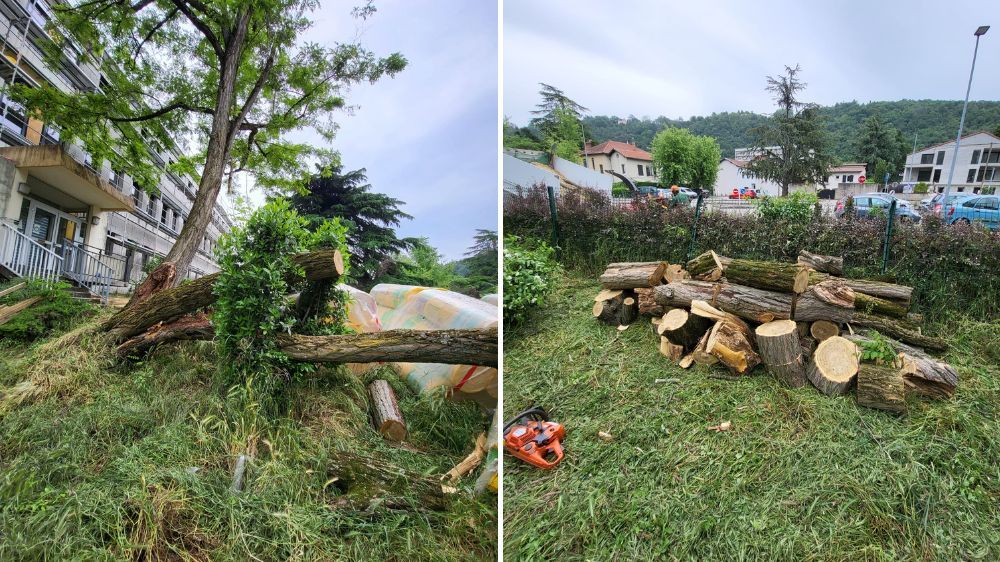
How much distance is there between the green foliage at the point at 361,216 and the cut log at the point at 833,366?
2.54m

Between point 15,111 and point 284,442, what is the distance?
2.83m

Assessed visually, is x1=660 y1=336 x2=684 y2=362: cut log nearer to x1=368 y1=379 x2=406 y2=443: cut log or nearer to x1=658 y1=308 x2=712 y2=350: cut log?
x1=658 y1=308 x2=712 y2=350: cut log

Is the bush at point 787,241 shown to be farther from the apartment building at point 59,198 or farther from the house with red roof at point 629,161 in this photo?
the house with red roof at point 629,161

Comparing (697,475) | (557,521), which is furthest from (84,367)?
(697,475)

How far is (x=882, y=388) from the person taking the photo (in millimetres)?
2598

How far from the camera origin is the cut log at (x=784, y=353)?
2.94 m

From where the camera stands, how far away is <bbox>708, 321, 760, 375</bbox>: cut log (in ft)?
10.2

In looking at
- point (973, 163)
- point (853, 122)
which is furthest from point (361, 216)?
point (853, 122)

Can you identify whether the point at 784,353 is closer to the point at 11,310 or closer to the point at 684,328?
the point at 684,328

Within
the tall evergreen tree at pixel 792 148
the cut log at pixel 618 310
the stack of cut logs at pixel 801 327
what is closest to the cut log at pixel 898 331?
the stack of cut logs at pixel 801 327

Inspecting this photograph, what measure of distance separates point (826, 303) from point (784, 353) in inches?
20.0

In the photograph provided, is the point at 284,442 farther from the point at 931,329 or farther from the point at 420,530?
the point at 931,329

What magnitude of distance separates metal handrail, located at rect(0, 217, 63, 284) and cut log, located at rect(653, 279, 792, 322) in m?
4.14

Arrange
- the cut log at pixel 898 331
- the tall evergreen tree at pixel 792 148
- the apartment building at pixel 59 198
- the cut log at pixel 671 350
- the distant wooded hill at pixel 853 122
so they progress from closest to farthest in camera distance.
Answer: the apartment building at pixel 59 198, the cut log at pixel 898 331, the cut log at pixel 671 350, the distant wooded hill at pixel 853 122, the tall evergreen tree at pixel 792 148
